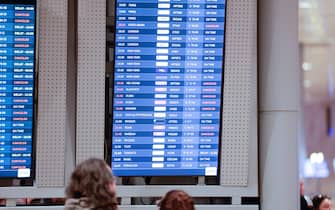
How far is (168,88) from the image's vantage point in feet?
16.9

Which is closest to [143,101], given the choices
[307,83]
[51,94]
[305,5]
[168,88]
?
[168,88]

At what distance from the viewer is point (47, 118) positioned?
5078 millimetres

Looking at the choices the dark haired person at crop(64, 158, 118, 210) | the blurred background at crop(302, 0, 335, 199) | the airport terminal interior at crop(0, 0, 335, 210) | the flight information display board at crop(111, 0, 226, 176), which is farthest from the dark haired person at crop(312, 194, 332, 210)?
the blurred background at crop(302, 0, 335, 199)

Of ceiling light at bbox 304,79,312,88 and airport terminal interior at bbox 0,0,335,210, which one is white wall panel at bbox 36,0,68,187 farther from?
ceiling light at bbox 304,79,312,88

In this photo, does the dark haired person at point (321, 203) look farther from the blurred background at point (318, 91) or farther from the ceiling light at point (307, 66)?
the ceiling light at point (307, 66)

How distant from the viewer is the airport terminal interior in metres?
5.02

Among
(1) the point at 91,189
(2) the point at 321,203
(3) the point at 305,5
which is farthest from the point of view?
(3) the point at 305,5

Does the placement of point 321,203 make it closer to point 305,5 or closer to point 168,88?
point 168,88

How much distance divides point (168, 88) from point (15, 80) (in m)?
1.16

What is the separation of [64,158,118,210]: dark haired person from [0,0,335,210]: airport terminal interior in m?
1.74

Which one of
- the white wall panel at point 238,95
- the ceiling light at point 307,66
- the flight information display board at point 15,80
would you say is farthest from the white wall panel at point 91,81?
the ceiling light at point 307,66

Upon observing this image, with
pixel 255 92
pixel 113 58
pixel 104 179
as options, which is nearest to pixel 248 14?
pixel 255 92

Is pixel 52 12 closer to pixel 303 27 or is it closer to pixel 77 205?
pixel 77 205

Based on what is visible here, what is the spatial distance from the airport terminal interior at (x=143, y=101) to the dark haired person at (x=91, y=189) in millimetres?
1737
